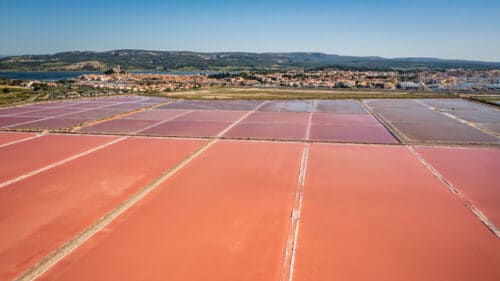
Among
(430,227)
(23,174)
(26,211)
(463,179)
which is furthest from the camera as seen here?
(23,174)

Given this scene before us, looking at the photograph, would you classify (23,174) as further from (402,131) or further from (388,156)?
(402,131)

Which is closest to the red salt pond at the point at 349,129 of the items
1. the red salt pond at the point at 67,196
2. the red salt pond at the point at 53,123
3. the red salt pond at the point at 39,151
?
the red salt pond at the point at 67,196

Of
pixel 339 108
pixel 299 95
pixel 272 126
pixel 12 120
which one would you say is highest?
pixel 299 95

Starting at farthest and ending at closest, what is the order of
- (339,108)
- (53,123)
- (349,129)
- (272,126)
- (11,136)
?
(339,108) → (53,123) → (272,126) → (349,129) → (11,136)

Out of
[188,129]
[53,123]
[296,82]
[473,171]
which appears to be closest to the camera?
[473,171]

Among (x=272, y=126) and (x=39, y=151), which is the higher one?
(x=272, y=126)

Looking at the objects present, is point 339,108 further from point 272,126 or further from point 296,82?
point 296,82

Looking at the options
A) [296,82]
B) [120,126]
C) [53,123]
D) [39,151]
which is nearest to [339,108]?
[120,126]

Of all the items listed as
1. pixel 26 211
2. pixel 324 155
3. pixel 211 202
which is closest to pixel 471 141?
pixel 324 155
